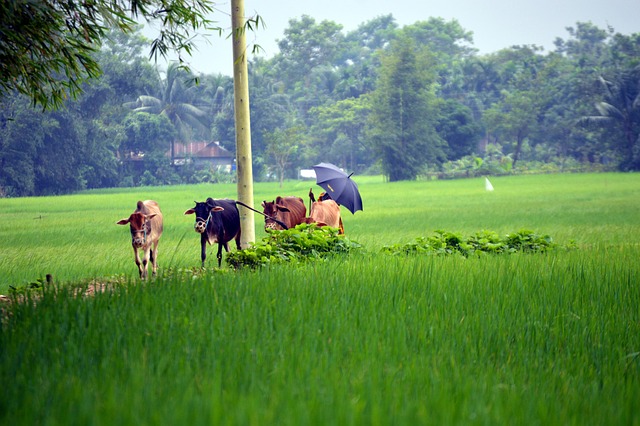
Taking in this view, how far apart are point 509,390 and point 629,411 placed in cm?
57

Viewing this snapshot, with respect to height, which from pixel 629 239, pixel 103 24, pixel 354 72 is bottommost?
pixel 629 239

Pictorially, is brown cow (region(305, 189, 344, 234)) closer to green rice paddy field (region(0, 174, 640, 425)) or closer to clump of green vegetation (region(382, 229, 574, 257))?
clump of green vegetation (region(382, 229, 574, 257))

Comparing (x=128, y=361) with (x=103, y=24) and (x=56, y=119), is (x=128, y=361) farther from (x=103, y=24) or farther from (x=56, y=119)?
(x=56, y=119)

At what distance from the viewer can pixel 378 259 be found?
28.1ft

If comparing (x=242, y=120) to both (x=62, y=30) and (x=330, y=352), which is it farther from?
(x=330, y=352)

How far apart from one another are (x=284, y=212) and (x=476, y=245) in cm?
270

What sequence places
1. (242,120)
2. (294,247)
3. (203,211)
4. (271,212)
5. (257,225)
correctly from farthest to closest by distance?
(257,225) < (242,120) < (271,212) < (294,247) < (203,211)

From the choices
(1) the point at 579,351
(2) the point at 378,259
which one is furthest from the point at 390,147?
(1) the point at 579,351

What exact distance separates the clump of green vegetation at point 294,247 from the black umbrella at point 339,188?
92 centimetres

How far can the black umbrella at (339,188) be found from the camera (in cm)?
1046

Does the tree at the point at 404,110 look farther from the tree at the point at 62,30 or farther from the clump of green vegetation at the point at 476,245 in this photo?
the tree at the point at 62,30

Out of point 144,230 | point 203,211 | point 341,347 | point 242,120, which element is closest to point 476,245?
point 242,120

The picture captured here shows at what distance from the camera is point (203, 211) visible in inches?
329

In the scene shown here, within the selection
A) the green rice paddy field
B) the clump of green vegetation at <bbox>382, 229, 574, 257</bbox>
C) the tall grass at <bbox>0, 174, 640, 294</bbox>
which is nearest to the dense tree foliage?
the tall grass at <bbox>0, 174, 640, 294</bbox>
